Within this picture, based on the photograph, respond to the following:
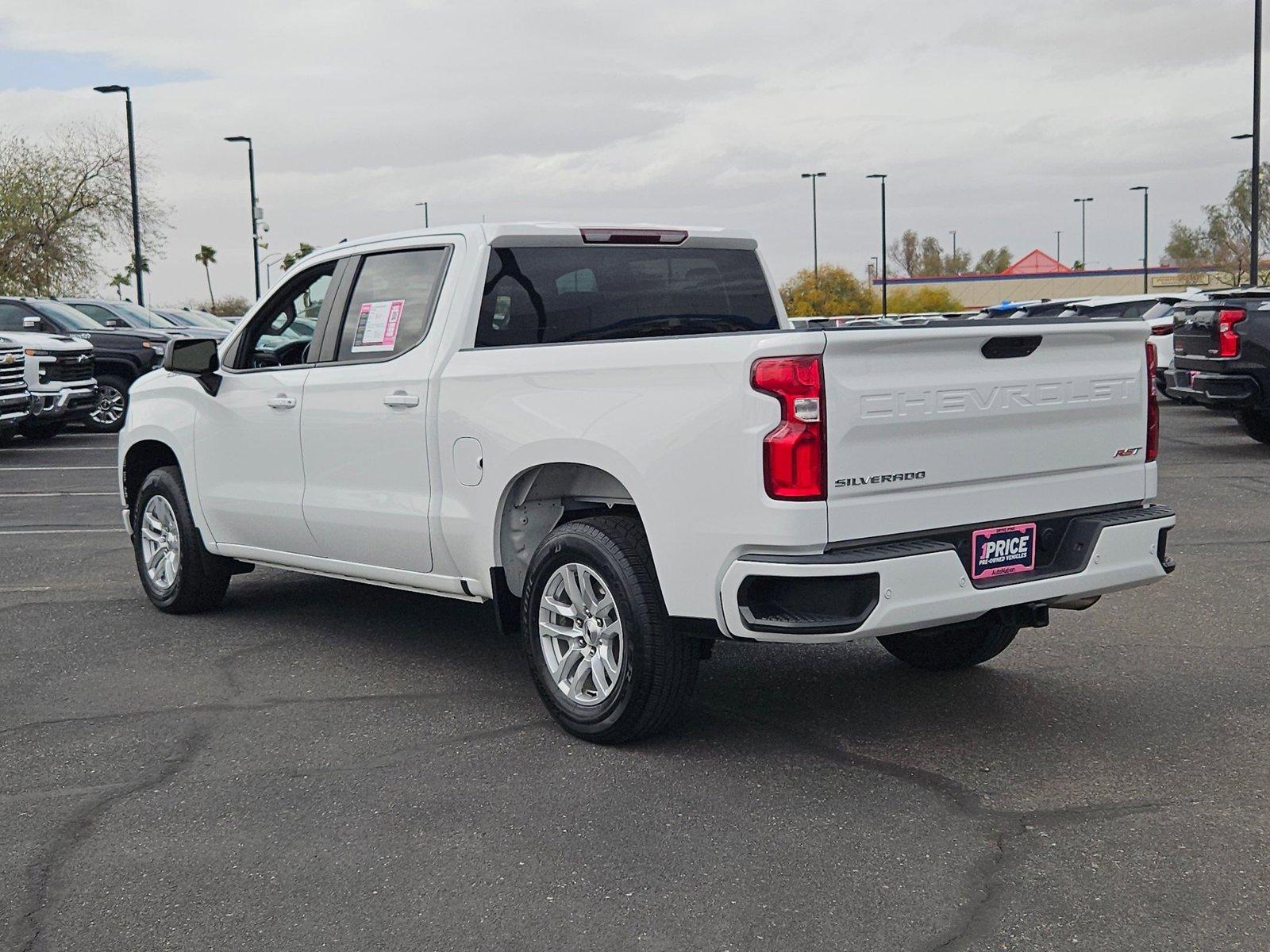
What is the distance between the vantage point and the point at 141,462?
8.14 meters

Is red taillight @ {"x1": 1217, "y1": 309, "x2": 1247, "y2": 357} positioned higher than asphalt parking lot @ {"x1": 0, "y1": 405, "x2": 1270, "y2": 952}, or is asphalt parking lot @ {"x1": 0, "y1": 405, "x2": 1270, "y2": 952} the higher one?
red taillight @ {"x1": 1217, "y1": 309, "x2": 1247, "y2": 357}

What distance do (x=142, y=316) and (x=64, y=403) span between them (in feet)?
18.8

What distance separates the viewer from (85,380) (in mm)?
18766

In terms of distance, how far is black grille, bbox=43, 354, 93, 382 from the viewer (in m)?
18.1

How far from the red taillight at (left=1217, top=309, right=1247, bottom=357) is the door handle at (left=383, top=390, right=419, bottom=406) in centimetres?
1148

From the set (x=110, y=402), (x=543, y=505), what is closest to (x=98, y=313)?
(x=110, y=402)

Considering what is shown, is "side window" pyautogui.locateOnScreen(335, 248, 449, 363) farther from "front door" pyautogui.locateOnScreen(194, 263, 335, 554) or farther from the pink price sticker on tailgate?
the pink price sticker on tailgate

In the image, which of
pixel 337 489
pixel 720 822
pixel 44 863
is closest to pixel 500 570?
pixel 337 489

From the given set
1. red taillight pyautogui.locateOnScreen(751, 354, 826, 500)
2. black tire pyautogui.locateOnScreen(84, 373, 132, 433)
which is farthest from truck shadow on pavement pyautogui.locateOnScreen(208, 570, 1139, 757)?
black tire pyautogui.locateOnScreen(84, 373, 132, 433)

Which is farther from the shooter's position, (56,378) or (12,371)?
(56,378)

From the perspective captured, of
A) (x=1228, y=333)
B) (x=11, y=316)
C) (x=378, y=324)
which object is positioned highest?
(x=11, y=316)

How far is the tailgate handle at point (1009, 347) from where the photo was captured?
4.81 m

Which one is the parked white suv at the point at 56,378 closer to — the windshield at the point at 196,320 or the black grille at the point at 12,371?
the black grille at the point at 12,371

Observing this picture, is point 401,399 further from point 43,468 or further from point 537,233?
point 43,468
